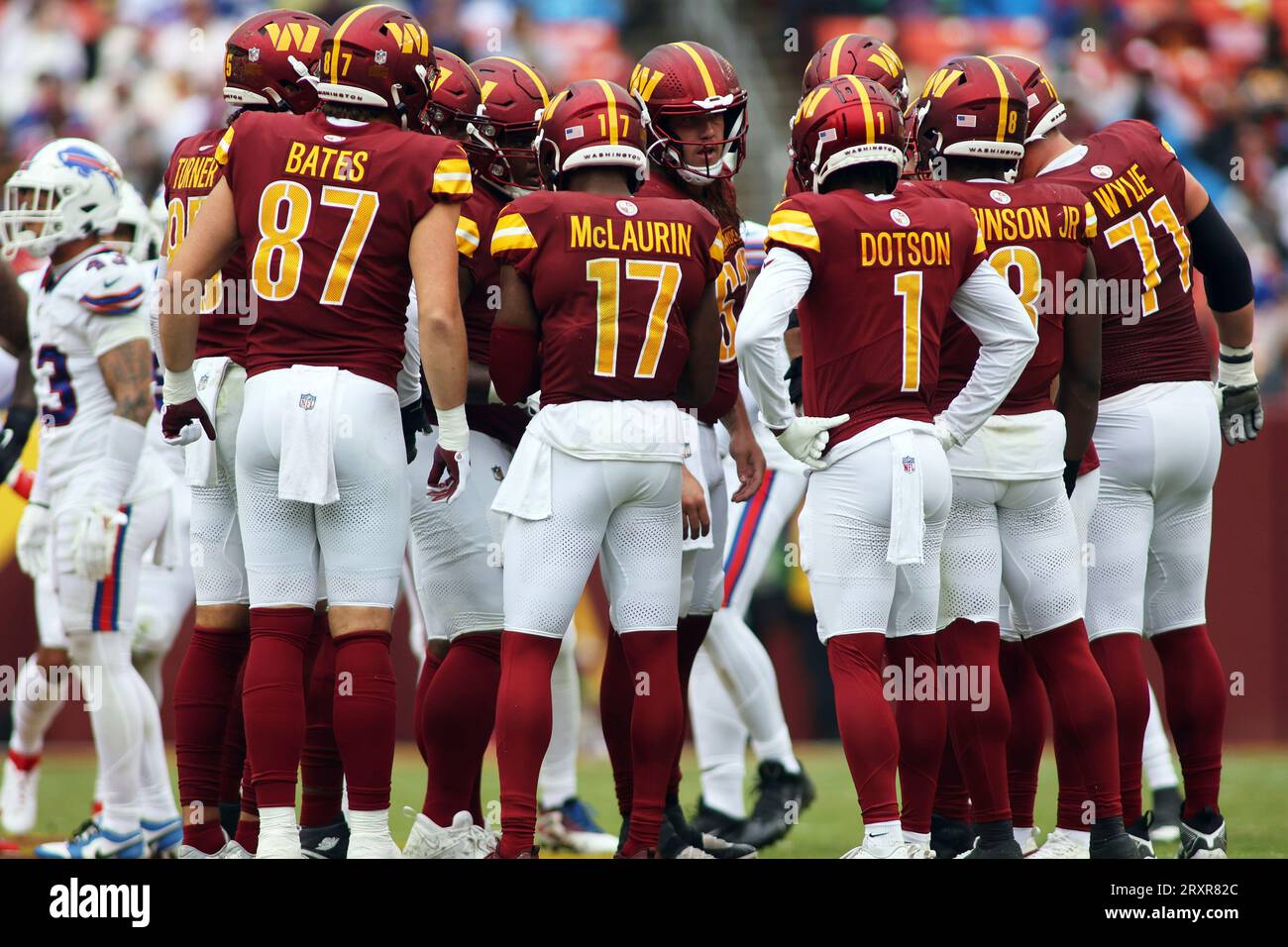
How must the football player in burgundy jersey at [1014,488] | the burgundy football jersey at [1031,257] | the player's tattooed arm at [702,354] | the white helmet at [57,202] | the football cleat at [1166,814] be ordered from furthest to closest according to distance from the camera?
the football cleat at [1166,814] → the white helmet at [57,202] → the burgundy football jersey at [1031,257] → the football player in burgundy jersey at [1014,488] → the player's tattooed arm at [702,354]

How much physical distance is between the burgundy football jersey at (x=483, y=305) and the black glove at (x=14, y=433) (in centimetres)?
204

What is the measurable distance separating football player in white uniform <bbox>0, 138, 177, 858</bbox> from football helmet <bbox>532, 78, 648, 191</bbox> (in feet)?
6.69

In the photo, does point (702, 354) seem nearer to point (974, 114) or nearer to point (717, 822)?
point (974, 114)

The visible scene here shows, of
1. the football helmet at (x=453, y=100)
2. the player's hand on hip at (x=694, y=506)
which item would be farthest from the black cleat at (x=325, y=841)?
the football helmet at (x=453, y=100)

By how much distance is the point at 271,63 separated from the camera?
217 inches

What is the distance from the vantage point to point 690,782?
9.05 m

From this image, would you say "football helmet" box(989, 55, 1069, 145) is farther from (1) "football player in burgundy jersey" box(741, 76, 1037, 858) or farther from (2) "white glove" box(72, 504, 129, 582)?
(2) "white glove" box(72, 504, 129, 582)

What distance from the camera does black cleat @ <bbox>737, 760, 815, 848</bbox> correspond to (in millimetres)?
6527

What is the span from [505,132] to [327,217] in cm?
101

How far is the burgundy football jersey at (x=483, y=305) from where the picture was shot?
5371 millimetres

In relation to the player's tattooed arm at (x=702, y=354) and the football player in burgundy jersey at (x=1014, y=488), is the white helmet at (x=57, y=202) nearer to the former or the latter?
the player's tattooed arm at (x=702, y=354)

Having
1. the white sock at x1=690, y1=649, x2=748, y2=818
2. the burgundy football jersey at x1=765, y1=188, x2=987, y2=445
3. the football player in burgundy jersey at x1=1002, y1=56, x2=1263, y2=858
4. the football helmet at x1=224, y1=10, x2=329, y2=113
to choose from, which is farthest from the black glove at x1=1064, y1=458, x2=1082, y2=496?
the football helmet at x1=224, y1=10, x2=329, y2=113

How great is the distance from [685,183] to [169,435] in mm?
1795
